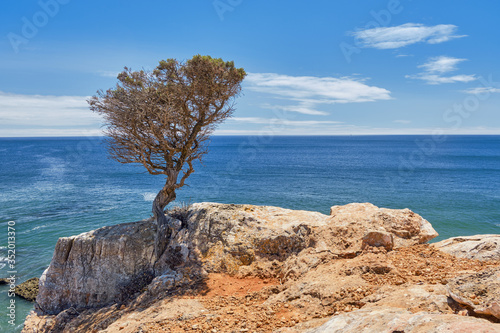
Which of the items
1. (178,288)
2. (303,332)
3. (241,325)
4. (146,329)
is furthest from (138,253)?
(303,332)

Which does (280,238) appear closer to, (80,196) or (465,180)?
(80,196)

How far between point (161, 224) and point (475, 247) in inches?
489

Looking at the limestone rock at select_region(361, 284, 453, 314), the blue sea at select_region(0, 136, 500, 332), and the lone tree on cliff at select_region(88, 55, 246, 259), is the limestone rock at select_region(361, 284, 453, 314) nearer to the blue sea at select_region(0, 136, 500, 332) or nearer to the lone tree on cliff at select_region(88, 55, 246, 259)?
the lone tree on cliff at select_region(88, 55, 246, 259)

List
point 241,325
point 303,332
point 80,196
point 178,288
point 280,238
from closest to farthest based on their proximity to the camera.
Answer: point 303,332
point 241,325
point 178,288
point 280,238
point 80,196

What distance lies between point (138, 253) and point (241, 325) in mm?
7800

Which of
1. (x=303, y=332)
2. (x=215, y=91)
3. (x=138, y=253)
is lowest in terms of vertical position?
(x=138, y=253)

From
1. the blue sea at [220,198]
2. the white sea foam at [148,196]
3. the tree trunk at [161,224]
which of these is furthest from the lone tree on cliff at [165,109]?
the white sea foam at [148,196]

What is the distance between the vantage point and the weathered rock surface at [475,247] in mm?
9969

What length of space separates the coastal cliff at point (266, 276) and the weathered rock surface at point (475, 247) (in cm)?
Answer: 6

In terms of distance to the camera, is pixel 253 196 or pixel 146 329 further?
pixel 253 196

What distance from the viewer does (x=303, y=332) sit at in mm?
6848

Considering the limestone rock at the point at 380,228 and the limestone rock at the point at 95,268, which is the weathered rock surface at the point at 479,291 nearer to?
the limestone rock at the point at 380,228

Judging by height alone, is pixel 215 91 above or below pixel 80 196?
above

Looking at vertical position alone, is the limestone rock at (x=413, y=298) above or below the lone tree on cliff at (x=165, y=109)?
below
